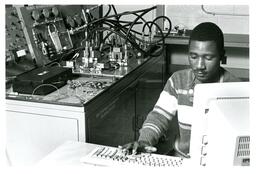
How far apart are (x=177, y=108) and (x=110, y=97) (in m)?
0.62

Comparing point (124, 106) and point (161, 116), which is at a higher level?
point (161, 116)

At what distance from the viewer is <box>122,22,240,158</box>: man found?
163 centimetres

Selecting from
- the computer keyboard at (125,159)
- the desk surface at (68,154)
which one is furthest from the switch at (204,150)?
the desk surface at (68,154)

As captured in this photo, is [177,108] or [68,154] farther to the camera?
[177,108]

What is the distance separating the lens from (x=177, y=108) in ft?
5.79

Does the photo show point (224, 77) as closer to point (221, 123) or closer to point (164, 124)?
point (164, 124)

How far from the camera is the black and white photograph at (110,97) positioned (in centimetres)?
103

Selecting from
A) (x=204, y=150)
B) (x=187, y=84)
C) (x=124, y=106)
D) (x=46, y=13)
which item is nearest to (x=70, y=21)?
(x=46, y=13)

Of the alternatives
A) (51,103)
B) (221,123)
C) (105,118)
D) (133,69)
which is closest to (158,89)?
(133,69)

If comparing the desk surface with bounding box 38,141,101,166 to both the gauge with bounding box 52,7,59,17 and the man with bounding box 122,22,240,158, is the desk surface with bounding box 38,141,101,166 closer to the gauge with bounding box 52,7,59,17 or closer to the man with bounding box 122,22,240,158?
the man with bounding box 122,22,240,158

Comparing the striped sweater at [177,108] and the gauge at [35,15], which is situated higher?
the gauge at [35,15]

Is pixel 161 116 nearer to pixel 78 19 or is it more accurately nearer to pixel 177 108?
pixel 177 108

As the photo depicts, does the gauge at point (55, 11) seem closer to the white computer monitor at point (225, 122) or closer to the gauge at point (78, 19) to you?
the gauge at point (78, 19)

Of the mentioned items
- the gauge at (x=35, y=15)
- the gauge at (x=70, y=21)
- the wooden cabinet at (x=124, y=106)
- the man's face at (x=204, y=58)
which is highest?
the gauge at (x=35, y=15)
